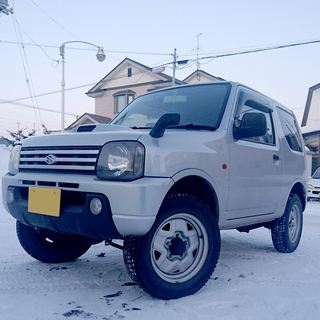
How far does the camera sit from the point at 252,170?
11.2 feet

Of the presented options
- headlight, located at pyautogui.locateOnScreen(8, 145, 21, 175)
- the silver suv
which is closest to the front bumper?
the silver suv

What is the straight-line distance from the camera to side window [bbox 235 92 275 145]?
3.12 m

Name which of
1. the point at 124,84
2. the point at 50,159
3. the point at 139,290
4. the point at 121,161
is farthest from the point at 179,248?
the point at 124,84

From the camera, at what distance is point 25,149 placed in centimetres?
291

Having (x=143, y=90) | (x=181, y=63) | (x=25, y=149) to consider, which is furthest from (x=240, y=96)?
(x=143, y=90)

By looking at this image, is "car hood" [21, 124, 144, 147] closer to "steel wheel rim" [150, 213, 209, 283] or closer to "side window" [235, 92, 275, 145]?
"steel wheel rim" [150, 213, 209, 283]

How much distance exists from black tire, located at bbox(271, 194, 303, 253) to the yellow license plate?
Result: 9.59 feet

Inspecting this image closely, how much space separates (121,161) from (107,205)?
1.05 ft

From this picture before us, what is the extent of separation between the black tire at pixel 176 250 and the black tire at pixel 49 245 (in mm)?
990

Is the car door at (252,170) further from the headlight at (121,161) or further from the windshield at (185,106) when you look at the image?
the headlight at (121,161)

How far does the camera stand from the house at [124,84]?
75.5ft

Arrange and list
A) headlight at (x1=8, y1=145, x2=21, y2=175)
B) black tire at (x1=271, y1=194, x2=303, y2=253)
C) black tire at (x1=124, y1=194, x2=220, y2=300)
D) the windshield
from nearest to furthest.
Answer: black tire at (x1=124, y1=194, x2=220, y2=300)
headlight at (x1=8, y1=145, x2=21, y2=175)
the windshield
black tire at (x1=271, y1=194, x2=303, y2=253)

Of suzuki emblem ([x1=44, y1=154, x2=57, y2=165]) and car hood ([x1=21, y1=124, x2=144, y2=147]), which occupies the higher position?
car hood ([x1=21, y1=124, x2=144, y2=147])

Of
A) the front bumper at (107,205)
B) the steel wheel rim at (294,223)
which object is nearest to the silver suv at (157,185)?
the front bumper at (107,205)
